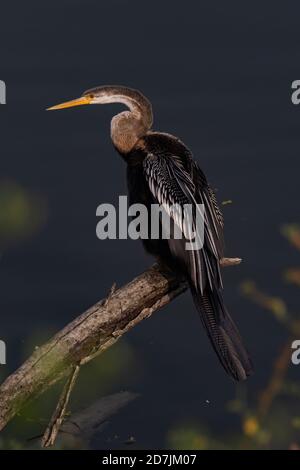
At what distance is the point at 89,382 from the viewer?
17.1 ft

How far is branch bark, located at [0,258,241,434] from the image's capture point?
14.8ft

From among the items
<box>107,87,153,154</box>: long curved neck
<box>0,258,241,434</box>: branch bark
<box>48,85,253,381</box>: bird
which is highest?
<box>107,87,153,154</box>: long curved neck

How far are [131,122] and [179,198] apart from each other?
0.55m

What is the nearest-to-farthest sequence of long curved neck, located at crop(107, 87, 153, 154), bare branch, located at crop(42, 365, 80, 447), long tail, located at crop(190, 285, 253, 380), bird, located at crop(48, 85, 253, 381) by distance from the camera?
bare branch, located at crop(42, 365, 80, 447), long tail, located at crop(190, 285, 253, 380), bird, located at crop(48, 85, 253, 381), long curved neck, located at crop(107, 87, 153, 154)

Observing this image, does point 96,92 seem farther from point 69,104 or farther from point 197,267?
point 197,267

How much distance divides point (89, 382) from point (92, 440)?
29 centimetres

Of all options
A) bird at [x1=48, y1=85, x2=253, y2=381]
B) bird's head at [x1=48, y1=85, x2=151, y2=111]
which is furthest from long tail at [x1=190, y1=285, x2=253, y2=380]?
bird's head at [x1=48, y1=85, x2=151, y2=111]

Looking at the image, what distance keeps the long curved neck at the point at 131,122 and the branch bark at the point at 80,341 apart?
0.76 meters

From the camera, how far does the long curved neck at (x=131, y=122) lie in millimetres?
5484

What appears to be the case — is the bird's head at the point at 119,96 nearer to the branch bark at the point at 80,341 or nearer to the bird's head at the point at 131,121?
the bird's head at the point at 131,121

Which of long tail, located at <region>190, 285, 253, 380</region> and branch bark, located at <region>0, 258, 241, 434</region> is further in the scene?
long tail, located at <region>190, 285, 253, 380</region>

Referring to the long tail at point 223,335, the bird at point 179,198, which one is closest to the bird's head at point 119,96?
the bird at point 179,198

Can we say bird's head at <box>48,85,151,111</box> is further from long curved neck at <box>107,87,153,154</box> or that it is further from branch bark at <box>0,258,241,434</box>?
branch bark at <box>0,258,241,434</box>

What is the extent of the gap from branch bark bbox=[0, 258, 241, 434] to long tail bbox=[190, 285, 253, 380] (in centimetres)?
20
